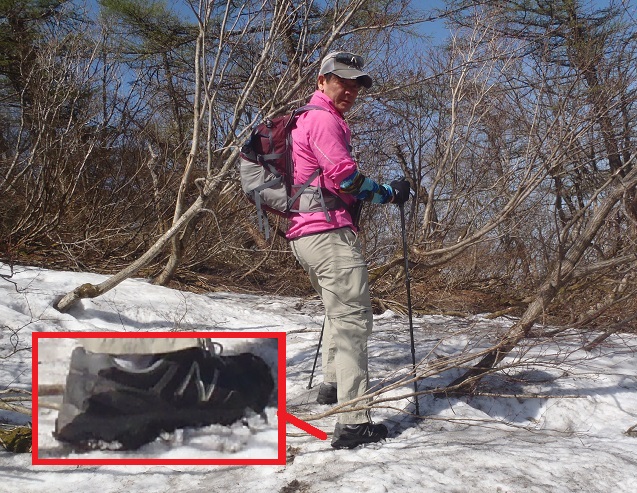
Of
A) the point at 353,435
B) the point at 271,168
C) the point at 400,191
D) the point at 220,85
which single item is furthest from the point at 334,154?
the point at 220,85

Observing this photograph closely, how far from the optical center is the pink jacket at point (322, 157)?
259 cm

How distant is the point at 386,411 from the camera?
10.2ft

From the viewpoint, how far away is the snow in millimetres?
2268

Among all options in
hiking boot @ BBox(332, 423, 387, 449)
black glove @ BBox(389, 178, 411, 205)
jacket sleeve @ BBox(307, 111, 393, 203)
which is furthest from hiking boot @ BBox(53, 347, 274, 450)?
black glove @ BBox(389, 178, 411, 205)

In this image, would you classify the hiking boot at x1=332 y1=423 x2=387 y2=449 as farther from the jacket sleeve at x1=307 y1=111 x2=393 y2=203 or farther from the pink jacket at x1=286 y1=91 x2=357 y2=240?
the jacket sleeve at x1=307 y1=111 x2=393 y2=203

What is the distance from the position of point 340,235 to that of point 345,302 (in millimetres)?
325

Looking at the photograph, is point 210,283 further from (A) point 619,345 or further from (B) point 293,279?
(A) point 619,345

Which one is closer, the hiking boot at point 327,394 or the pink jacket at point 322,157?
the pink jacket at point 322,157

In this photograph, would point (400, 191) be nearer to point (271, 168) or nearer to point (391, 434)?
point (271, 168)

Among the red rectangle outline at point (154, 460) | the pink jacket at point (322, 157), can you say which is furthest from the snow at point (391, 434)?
the pink jacket at point (322, 157)

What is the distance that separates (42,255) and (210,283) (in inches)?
73.1

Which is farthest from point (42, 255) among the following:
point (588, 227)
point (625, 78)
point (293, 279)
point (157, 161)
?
point (625, 78)

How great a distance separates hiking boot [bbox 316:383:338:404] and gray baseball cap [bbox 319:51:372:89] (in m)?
1.65

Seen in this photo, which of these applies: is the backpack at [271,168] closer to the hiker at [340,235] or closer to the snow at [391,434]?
the hiker at [340,235]
